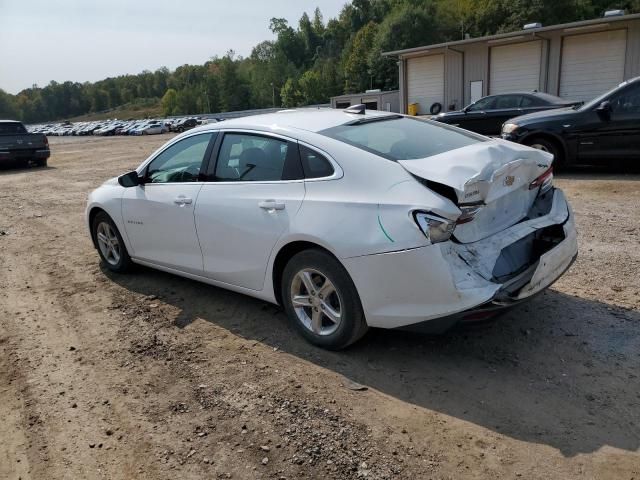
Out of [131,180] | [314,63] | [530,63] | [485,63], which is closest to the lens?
[131,180]

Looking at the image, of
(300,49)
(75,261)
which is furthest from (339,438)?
(300,49)

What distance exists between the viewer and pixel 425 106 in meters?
33.0

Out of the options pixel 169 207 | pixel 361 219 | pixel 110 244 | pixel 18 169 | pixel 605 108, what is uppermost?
pixel 605 108

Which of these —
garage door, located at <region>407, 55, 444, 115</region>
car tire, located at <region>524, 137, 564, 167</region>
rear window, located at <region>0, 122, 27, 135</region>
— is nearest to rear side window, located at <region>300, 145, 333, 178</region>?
car tire, located at <region>524, 137, 564, 167</region>

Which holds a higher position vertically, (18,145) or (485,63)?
(485,63)

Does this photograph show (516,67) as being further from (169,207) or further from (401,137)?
(169,207)

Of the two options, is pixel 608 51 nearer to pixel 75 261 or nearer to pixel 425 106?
pixel 425 106

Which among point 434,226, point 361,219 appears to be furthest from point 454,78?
point 434,226

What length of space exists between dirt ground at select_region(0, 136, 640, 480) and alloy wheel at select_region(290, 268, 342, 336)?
7.8 inches

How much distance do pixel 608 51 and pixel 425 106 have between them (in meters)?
10.3

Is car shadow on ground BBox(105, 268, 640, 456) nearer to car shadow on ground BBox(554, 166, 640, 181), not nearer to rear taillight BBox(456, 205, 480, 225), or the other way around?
rear taillight BBox(456, 205, 480, 225)

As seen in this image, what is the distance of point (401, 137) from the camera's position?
403 centimetres

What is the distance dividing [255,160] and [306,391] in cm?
181

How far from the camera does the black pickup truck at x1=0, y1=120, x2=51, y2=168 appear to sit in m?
18.2
